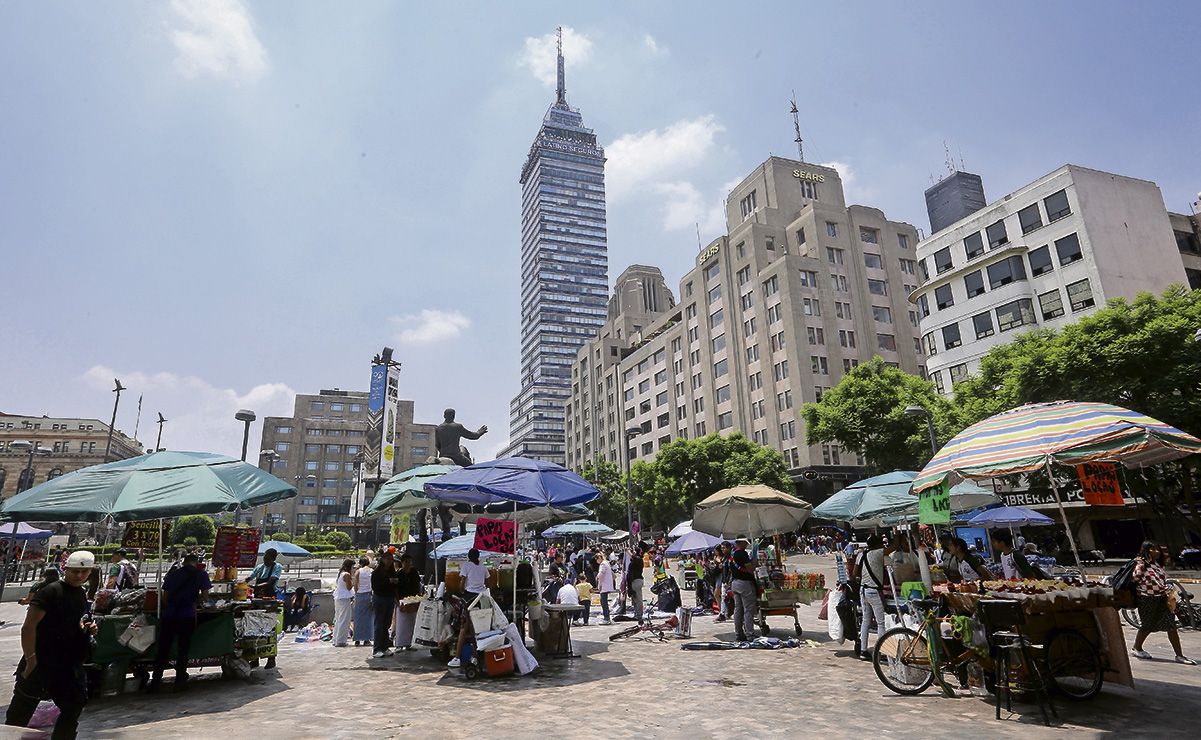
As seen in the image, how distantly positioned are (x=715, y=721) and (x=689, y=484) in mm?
→ 46583

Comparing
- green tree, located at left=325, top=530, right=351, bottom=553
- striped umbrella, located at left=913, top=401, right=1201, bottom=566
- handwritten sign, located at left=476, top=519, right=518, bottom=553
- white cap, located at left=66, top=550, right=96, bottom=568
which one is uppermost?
green tree, located at left=325, top=530, right=351, bottom=553

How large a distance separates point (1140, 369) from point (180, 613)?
28.8m

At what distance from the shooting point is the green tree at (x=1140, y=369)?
70.1 ft

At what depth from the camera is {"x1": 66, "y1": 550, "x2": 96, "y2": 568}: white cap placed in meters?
5.48

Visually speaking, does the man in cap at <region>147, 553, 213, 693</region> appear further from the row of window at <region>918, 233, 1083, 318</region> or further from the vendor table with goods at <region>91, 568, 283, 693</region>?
the row of window at <region>918, 233, 1083, 318</region>

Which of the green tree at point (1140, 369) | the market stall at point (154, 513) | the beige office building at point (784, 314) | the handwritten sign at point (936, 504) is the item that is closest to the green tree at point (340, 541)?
the beige office building at point (784, 314)

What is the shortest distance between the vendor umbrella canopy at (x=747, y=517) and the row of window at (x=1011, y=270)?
33.9m

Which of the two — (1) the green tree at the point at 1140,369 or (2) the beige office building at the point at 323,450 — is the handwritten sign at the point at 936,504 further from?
(2) the beige office building at the point at 323,450

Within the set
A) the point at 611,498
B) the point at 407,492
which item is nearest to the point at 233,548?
the point at 407,492

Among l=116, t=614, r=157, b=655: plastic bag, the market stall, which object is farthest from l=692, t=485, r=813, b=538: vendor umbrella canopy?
l=116, t=614, r=157, b=655: plastic bag

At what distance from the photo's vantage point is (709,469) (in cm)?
5138

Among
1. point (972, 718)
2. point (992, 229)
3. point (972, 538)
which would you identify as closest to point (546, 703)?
point (972, 718)

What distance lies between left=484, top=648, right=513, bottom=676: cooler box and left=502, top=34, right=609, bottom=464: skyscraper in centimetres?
14846

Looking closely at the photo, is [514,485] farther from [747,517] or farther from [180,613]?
[747,517]
